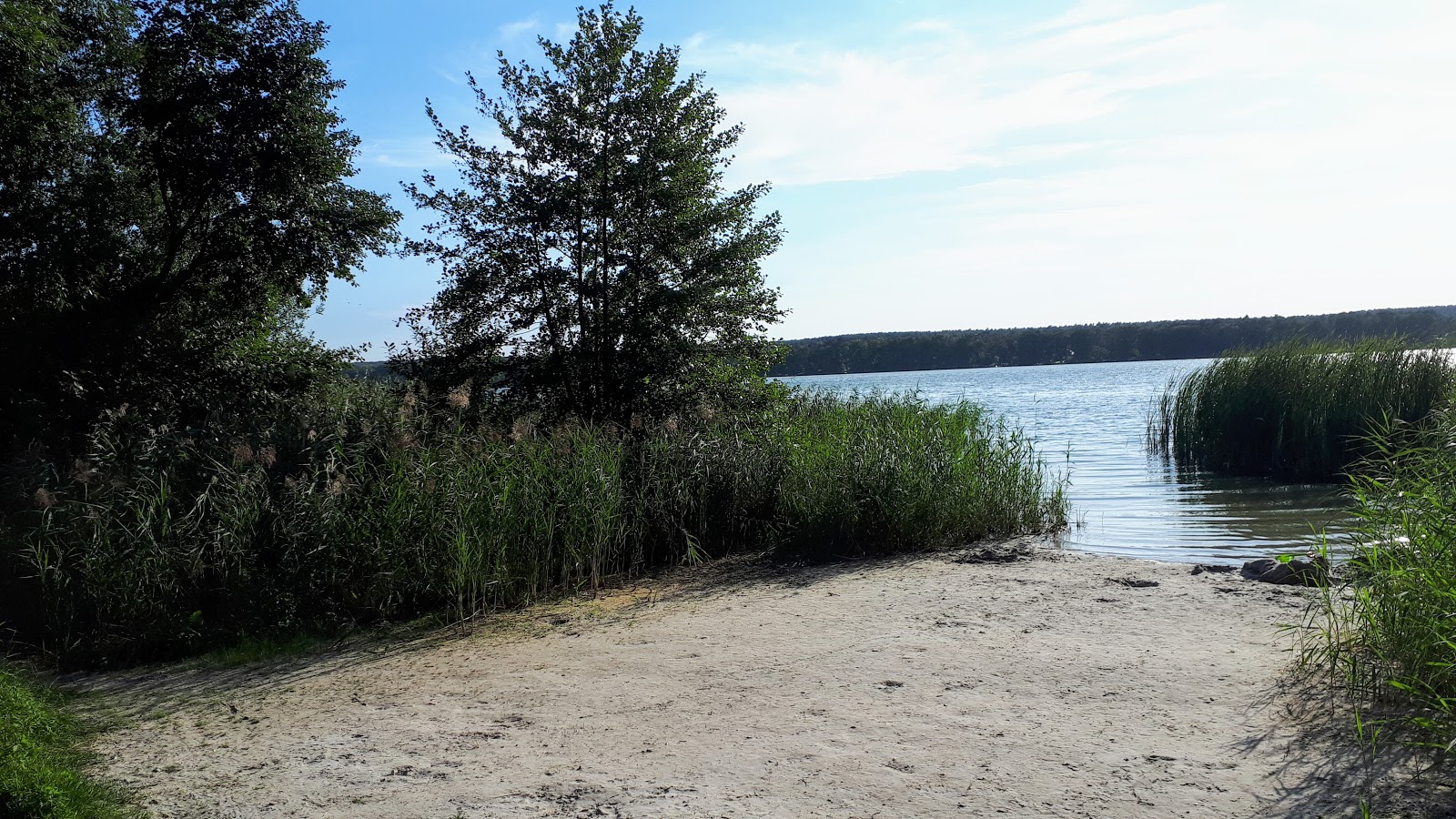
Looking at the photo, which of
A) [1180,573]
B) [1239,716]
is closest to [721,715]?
[1239,716]

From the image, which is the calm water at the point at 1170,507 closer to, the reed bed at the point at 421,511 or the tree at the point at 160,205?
the reed bed at the point at 421,511

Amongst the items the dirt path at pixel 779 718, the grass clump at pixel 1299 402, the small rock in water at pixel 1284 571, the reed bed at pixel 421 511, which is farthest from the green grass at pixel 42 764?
the grass clump at pixel 1299 402

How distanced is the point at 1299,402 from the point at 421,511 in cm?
1597

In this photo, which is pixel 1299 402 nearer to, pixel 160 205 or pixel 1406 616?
pixel 1406 616

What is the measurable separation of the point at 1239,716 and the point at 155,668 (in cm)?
648

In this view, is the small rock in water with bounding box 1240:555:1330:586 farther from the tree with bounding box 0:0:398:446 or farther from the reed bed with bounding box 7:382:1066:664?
the tree with bounding box 0:0:398:446

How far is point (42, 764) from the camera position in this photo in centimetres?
409

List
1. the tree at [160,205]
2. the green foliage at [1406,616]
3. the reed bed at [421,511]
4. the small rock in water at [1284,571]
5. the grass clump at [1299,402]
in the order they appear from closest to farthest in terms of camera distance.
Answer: the green foliage at [1406,616] → the reed bed at [421,511] → the small rock in water at [1284,571] → the tree at [160,205] → the grass clump at [1299,402]

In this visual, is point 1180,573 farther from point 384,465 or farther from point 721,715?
point 384,465

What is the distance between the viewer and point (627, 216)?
10297 mm

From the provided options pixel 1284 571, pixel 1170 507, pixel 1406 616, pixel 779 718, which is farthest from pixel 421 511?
pixel 1170 507

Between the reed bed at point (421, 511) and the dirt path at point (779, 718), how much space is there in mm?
733

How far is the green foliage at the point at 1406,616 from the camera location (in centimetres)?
410

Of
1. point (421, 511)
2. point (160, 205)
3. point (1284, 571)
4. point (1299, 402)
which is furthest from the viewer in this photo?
point (1299, 402)
